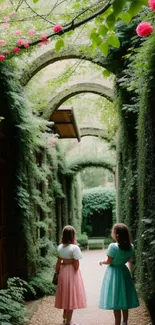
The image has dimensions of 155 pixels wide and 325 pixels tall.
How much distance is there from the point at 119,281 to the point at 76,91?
6.56 metres

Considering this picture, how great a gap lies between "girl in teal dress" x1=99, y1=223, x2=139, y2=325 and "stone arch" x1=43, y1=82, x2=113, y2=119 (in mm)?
5572

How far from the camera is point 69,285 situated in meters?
6.01

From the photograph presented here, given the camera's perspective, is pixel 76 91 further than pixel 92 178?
No

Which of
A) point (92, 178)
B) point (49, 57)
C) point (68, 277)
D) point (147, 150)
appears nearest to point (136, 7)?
point (147, 150)

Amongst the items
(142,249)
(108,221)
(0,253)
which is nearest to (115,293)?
(142,249)

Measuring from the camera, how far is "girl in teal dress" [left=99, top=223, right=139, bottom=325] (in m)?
5.42

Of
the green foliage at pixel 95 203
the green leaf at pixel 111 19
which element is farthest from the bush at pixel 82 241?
the green leaf at pixel 111 19

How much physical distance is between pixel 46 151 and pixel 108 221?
46.4 feet

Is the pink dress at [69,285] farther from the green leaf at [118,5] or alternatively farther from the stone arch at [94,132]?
the stone arch at [94,132]

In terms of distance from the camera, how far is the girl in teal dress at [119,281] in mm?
5421

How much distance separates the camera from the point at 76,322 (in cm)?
645

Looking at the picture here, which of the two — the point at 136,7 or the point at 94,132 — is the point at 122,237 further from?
the point at 94,132

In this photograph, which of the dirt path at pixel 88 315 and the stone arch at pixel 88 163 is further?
the stone arch at pixel 88 163

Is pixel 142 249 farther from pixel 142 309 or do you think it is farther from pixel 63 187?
pixel 63 187
